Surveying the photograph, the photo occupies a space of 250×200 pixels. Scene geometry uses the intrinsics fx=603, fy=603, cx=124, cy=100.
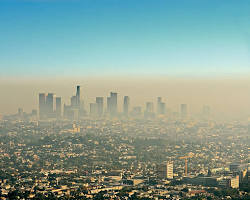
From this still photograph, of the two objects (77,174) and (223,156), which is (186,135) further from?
(77,174)

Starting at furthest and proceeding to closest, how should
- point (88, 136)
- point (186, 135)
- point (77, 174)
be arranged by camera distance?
point (186, 135) → point (88, 136) → point (77, 174)

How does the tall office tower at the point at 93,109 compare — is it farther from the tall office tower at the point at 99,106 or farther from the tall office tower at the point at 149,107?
the tall office tower at the point at 149,107

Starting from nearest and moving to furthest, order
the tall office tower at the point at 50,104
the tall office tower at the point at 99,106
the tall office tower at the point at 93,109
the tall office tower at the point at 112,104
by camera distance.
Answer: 1. the tall office tower at the point at 50,104
2. the tall office tower at the point at 112,104
3. the tall office tower at the point at 99,106
4. the tall office tower at the point at 93,109

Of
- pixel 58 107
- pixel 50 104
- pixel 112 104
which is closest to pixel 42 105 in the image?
pixel 50 104

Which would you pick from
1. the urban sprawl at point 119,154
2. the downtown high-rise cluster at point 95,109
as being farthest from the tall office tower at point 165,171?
the downtown high-rise cluster at point 95,109

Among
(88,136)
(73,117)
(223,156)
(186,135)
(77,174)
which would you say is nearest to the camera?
(77,174)

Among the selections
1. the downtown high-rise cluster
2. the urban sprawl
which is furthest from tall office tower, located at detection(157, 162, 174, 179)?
the downtown high-rise cluster

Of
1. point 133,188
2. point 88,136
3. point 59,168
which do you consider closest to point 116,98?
point 88,136

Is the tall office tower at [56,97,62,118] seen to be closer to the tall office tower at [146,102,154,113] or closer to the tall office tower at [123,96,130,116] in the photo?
the tall office tower at [123,96,130,116]

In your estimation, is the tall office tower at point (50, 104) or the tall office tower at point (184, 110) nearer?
the tall office tower at point (50, 104)

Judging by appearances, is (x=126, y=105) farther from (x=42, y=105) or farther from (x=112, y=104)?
(x=42, y=105)

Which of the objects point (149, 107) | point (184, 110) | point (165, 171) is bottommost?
point (165, 171)
